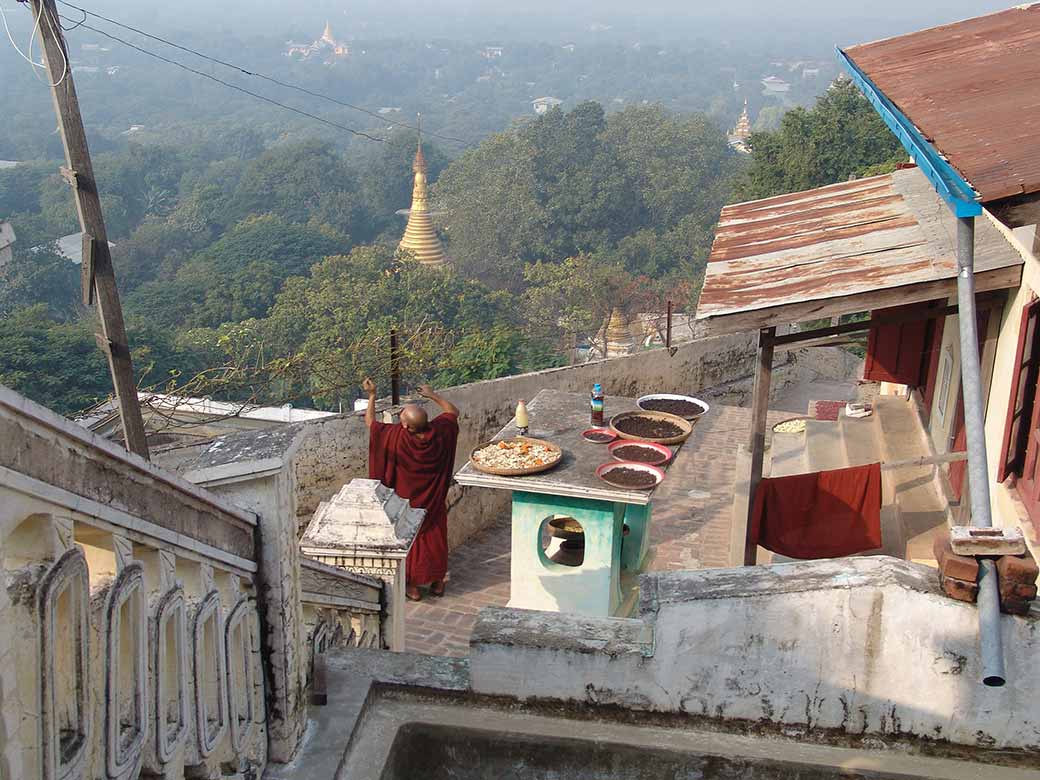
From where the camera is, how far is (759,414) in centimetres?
603

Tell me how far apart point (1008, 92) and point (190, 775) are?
5258 millimetres

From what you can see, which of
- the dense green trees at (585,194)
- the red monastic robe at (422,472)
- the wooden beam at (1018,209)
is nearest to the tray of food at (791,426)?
the red monastic robe at (422,472)

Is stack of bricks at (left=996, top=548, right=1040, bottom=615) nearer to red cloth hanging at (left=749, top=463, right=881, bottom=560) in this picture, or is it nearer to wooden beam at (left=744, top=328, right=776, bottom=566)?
wooden beam at (left=744, top=328, right=776, bottom=566)

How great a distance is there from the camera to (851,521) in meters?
6.24

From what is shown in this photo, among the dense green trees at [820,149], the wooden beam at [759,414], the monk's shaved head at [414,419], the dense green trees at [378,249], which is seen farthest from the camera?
the dense green trees at [820,149]

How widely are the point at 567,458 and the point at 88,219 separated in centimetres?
372

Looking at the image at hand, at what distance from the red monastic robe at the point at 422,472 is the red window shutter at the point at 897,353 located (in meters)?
3.31

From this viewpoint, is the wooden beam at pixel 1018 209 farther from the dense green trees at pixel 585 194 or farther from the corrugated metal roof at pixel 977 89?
the dense green trees at pixel 585 194

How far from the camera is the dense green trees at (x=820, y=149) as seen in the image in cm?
3120

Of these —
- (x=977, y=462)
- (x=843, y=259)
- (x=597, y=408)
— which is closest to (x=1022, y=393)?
(x=843, y=259)

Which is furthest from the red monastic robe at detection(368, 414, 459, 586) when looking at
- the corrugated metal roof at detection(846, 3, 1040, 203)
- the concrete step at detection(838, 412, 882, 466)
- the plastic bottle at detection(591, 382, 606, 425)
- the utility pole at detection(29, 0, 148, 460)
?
the corrugated metal roof at detection(846, 3, 1040, 203)

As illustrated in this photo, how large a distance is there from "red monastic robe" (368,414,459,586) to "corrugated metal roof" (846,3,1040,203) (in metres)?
3.98

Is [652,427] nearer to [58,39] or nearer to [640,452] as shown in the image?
[640,452]

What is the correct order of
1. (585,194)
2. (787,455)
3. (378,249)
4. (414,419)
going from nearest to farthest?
1. (414,419)
2. (787,455)
3. (378,249)
4. (585,194)
